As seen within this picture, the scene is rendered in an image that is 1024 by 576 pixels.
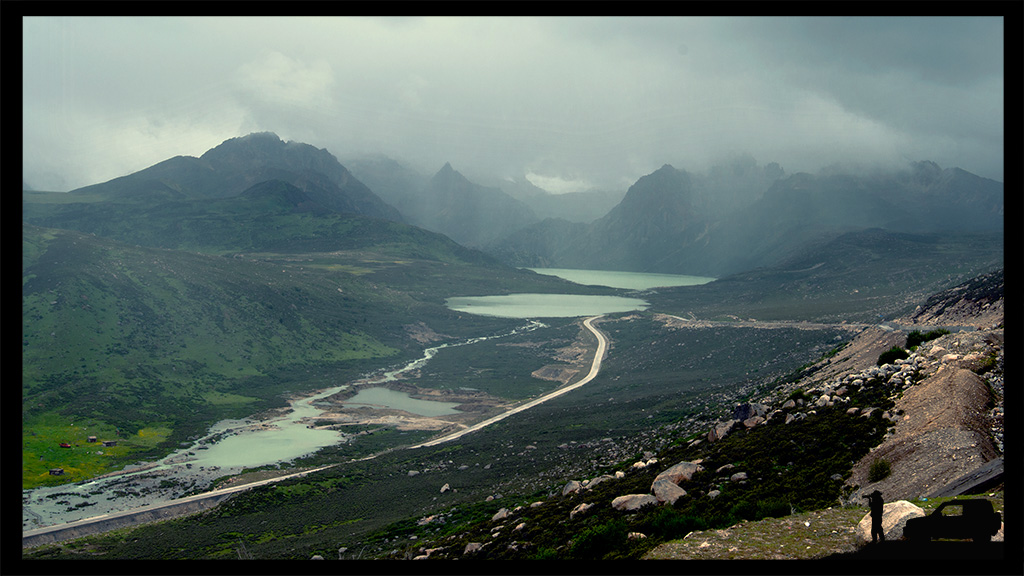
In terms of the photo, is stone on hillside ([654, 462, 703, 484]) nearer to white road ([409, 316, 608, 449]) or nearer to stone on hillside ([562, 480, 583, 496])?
stone on hillside ([562, 480, 583, 496])

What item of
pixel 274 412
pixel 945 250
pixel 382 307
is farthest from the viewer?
pixel 945 250

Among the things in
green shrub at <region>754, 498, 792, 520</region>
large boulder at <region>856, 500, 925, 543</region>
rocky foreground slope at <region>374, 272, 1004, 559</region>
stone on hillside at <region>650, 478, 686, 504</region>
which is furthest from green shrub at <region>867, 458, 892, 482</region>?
large boulder at <region>856, 500, 925, 543</region>

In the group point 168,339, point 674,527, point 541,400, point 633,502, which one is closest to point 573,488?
point 633,502

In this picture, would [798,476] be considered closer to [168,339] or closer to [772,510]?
[772,510]

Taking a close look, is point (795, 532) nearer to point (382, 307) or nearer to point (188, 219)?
point (382, 307)

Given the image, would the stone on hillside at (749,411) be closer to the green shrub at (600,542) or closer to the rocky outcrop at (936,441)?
the rocky outcrop at (936,441)
